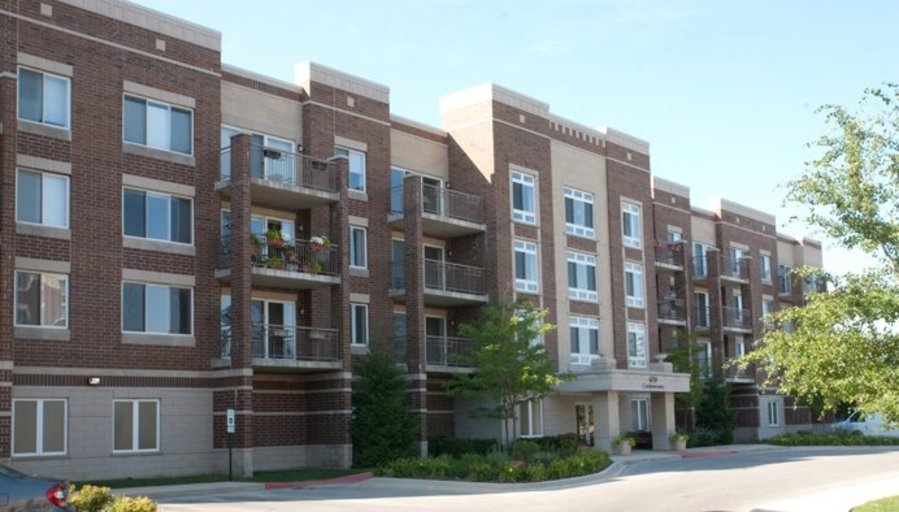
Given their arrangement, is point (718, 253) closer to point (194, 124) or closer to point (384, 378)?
point (384, 378)

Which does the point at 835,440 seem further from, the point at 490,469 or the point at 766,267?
the point at 490,469

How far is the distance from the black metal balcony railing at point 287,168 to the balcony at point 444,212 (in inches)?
151

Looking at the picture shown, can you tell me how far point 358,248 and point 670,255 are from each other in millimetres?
21796

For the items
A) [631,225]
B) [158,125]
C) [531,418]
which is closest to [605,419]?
[531,418]

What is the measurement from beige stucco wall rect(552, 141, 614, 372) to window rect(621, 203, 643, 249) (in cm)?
163

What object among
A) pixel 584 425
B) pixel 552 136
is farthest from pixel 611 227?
pixel 584 425

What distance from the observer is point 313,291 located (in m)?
35.4

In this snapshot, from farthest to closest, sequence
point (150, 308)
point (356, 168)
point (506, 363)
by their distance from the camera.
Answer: point (356, 168)
point (506, 363)
point (150, 308)

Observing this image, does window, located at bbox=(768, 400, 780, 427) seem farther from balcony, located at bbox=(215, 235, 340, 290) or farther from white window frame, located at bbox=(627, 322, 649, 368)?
balcony, located at bbox=(215, 235, 340, 290)

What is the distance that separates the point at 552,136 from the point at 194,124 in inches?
702

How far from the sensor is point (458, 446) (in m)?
37.8

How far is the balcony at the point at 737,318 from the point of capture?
57.9 meters

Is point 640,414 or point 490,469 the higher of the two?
point 640,414

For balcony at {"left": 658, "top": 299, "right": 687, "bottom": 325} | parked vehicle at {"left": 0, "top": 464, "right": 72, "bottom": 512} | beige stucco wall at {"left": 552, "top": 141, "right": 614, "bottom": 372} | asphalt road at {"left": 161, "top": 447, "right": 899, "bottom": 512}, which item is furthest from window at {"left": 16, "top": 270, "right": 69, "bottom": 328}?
balcony at {"left": 658, "top": 299, "right": 687, "bottom": 325}
